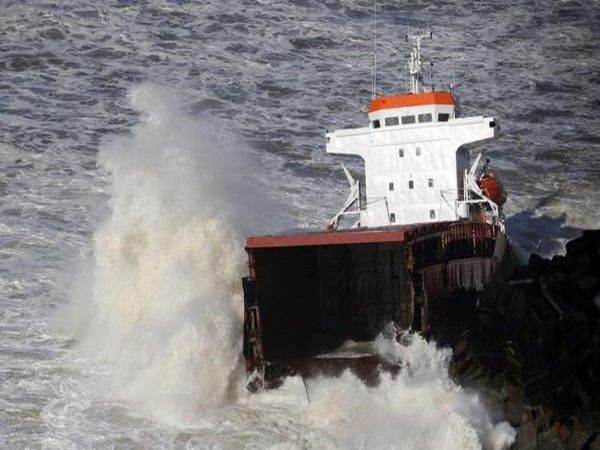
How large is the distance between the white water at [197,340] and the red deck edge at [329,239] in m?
2.01

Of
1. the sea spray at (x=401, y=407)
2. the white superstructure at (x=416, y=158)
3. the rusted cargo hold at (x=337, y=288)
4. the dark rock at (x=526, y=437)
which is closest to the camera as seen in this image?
the dark rock at (x=526, y=437)

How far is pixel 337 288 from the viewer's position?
24750mm

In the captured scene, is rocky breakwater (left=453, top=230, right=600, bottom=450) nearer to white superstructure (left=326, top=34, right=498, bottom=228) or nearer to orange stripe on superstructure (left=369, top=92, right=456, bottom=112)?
white superstructure (left=326, top=34, right=498, bottom=228)

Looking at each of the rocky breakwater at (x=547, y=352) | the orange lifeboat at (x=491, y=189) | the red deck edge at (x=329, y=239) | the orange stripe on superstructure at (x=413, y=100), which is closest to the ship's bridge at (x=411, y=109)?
the orange stripe on superstructure at (x=413, y=100)

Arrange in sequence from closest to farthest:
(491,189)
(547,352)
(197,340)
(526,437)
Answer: (526,437) → (547,352) → (197,340) → (491,189)

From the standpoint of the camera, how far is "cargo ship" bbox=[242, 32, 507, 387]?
72.1ft

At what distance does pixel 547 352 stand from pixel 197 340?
706 cm

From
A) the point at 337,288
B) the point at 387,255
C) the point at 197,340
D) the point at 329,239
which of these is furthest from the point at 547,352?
the point at 197,340

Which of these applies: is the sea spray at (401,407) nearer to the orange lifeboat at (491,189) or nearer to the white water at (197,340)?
the white water at (197,340)

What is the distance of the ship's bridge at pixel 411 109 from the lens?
3042 cm

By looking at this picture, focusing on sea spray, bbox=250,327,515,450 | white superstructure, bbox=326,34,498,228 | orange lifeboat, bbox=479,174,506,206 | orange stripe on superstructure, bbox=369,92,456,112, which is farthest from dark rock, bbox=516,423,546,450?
orange stripe on superstructure, bbox=369,92,456,112

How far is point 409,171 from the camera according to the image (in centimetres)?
3005

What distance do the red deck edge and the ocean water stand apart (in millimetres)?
2018

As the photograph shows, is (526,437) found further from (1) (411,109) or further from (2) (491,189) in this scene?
(1) (411,109)
